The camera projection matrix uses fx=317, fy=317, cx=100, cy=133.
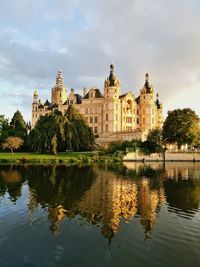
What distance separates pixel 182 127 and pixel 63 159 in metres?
23.6

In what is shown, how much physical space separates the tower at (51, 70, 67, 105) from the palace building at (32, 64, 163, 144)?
3968mm

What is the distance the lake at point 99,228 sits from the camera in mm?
9312

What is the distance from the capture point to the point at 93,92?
263ft

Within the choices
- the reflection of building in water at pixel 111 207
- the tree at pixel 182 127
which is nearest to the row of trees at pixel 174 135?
the tree at pixel 182 127

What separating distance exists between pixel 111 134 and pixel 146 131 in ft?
27.0

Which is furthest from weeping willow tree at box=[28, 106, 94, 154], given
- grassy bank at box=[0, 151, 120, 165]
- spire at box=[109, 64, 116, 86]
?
spire at box=[109, 64, 116, 86]

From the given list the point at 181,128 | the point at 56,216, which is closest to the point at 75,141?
the point at 181,128

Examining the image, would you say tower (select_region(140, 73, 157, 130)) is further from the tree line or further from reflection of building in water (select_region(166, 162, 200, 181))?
reflection of building in water (select_region(166, 162, 200, 181))

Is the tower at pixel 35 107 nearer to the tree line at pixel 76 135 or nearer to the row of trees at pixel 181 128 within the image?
the tree line at pixel 76 135

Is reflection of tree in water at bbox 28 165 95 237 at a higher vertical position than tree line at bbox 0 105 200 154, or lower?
lower

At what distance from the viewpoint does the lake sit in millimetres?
9312

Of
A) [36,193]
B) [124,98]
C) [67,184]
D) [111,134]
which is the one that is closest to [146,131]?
[111,134]

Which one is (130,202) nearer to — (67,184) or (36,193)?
(36,193)

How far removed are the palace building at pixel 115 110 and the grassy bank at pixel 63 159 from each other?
17828mm
